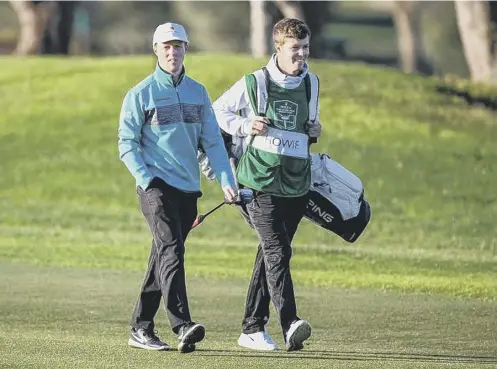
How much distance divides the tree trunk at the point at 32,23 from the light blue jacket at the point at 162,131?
102 ft

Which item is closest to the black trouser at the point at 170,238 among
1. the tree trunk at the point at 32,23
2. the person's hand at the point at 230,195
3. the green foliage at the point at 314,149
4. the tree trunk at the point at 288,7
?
the person's hand at the point at 230,195

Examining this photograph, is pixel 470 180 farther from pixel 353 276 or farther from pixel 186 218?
pixel 186 218

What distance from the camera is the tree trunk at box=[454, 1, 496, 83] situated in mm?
33344

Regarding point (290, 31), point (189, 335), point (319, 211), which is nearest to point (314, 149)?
point (319, 211)

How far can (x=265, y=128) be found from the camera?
988 centimetres

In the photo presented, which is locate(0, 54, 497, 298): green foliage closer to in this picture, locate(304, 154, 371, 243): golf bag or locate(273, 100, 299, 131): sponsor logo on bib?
locate(304, 154, 371, 243): golf bag

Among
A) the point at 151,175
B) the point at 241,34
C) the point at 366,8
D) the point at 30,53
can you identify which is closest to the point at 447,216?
the point at 151,175

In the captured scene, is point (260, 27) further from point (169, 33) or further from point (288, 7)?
point (169, 33)

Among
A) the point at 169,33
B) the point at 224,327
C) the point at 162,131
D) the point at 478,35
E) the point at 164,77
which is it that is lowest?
the point at 224,327

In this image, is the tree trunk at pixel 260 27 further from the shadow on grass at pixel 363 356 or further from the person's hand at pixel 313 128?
the shadow on grass at pixel 363 356

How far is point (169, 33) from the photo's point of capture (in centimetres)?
946

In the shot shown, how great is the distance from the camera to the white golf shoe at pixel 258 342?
10047 millimetres

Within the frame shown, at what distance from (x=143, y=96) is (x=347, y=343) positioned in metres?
2.24

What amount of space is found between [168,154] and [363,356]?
1701 mm
